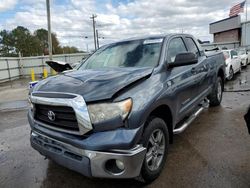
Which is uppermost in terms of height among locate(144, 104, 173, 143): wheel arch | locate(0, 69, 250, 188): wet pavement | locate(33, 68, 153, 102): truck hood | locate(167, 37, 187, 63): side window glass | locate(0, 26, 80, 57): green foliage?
locate(0, 26, 80, 57): green foliage

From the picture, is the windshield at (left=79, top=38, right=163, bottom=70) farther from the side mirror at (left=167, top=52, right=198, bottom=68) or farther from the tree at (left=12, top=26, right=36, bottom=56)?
the tree at (left=12, top=26, right=36, bottom=56)

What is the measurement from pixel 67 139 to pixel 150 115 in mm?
1029

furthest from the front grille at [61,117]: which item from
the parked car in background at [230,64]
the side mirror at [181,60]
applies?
the parked car in background at [230,64]

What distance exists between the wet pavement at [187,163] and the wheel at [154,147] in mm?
156

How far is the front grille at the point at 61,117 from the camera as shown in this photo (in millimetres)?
2744

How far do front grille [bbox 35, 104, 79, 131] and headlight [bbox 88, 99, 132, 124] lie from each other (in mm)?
240

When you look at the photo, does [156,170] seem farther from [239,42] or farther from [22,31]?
[22,31]

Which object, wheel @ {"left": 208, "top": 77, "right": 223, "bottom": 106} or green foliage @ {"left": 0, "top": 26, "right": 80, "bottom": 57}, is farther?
green foliage @ {"left": 0, "top": 26, "right": 80, "bottom": 57}

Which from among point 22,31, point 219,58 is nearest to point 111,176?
point 219,58

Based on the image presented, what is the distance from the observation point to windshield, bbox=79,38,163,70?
12.3ft

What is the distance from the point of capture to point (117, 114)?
2.63m

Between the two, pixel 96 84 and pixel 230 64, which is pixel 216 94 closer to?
pixel 96 84

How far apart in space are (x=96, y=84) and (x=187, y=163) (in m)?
1.84

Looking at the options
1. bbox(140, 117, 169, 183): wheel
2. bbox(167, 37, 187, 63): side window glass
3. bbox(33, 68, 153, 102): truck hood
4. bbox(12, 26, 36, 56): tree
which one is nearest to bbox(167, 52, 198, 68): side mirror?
bbox(167, 37, 187, 63): side window glass
